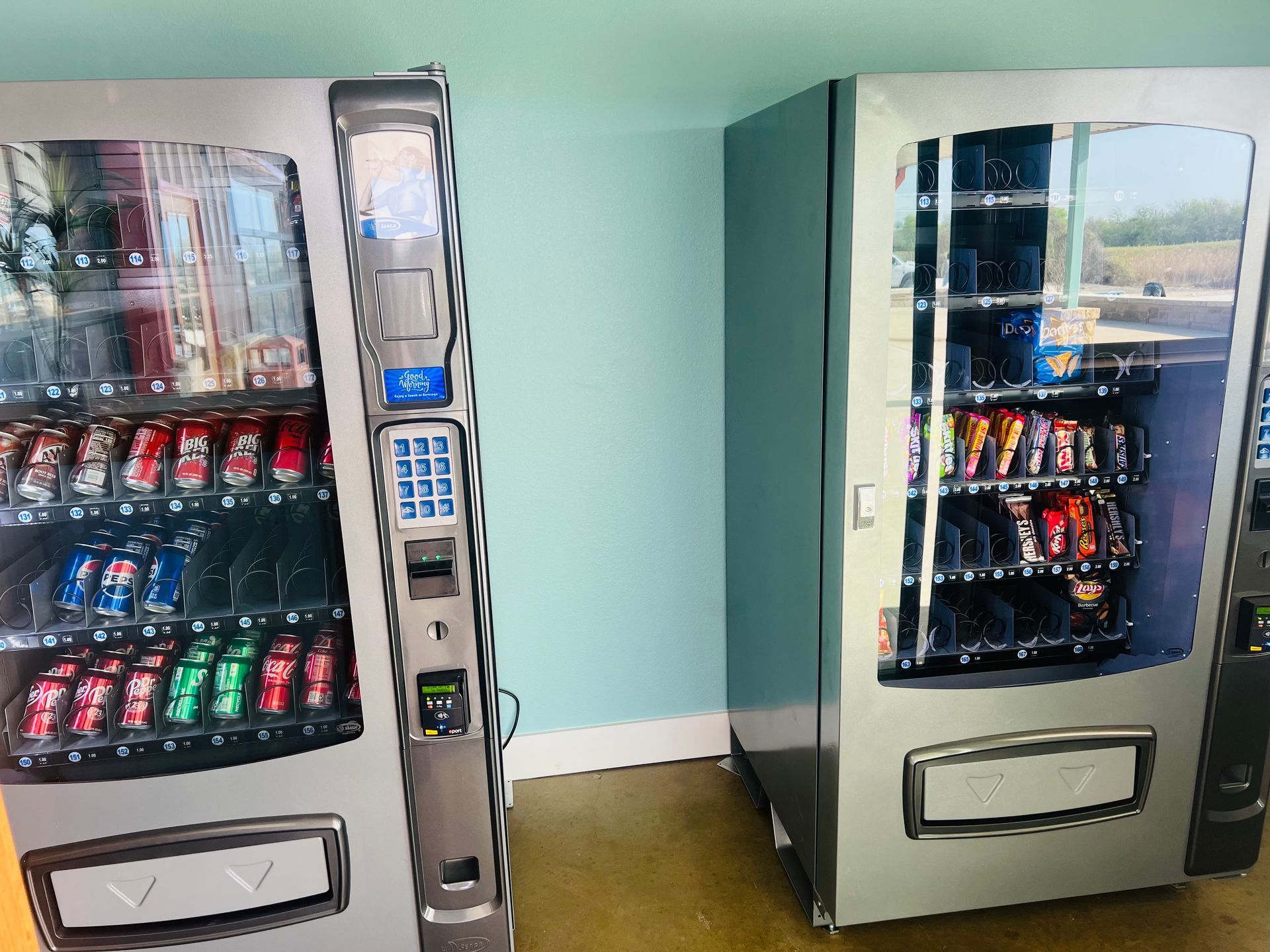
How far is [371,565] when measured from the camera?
1.62 m

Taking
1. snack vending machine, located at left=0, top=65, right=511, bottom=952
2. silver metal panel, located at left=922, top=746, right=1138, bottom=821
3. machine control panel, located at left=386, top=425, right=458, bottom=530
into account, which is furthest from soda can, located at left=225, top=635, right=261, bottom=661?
silver metal panel, located at left=922, top=746, right=1138, bottom=821

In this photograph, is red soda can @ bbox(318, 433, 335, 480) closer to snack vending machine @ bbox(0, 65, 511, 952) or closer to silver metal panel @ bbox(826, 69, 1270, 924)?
snack vending machine @ bbox(0, 65, 511, 952)

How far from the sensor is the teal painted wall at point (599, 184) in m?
2.06

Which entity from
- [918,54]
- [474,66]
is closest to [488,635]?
[474,66]

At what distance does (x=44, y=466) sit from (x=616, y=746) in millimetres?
1685

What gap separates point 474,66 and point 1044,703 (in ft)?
6.51

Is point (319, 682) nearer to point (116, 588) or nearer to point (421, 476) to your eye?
point (116, 588)

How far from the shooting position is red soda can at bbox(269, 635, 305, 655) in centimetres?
181

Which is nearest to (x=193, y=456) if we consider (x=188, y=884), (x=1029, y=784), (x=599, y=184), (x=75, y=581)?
(x=75, y=581)

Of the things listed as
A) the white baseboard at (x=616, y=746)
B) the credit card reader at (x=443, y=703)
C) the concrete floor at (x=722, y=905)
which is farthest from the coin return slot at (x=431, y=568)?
the white baseboard at (x=616, y=746)

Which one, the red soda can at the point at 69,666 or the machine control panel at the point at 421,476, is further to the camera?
the red soda can at the point at 69,666

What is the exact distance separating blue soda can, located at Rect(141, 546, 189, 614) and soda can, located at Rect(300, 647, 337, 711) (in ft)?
0.93

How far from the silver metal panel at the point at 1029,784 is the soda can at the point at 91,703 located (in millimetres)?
1698

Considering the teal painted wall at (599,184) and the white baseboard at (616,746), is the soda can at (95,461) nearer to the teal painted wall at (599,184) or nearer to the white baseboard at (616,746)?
the teal painted wall at (599,184)
